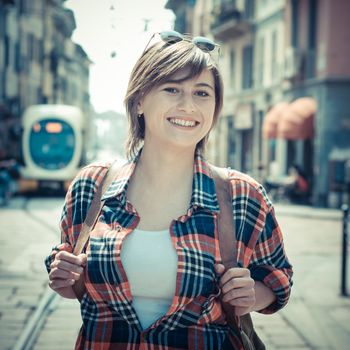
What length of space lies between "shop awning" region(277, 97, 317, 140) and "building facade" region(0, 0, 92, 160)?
7792 mm

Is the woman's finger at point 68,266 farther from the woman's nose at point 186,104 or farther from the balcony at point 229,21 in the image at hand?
the balcony at point 229,21

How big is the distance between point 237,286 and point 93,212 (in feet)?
1.99

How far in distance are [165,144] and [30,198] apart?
60.0 ft

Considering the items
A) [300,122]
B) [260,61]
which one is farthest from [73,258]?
[260,61]

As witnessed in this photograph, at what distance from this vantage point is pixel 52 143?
67.1 ft

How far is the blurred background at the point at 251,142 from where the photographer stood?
5445mm

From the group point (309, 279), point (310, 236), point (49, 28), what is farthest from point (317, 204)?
point (49, 28)

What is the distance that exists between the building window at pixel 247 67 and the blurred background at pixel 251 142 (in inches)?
3.1

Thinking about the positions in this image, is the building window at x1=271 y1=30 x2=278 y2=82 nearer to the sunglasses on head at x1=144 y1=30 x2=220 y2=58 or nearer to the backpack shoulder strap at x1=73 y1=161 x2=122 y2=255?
the sunglasses on head at x1=144 y1=30 x2=220 y2=58

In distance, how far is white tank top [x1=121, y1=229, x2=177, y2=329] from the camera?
6.84 ft

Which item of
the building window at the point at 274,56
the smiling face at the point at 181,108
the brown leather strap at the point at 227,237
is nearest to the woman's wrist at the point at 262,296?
the brown leather strap at the point at 227,237

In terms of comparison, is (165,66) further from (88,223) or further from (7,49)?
(7,49)

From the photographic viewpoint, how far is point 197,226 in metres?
2.12

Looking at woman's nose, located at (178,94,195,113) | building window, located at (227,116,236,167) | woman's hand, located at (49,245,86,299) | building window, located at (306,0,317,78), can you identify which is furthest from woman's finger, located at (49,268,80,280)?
building window, located at (227,116,236,167)
